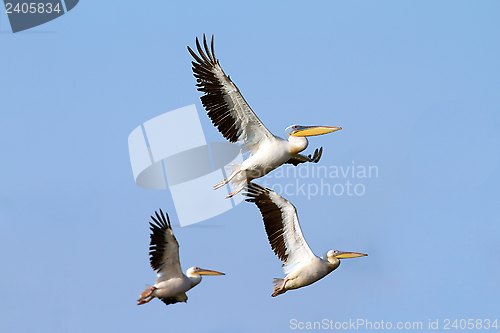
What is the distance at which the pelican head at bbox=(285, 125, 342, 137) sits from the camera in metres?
12.2

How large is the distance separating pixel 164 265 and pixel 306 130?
407 cm

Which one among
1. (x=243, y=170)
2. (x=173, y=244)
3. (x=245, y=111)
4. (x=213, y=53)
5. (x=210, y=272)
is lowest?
(x=210, y=272)

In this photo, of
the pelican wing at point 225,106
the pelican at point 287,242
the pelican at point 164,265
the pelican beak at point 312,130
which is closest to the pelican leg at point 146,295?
the pelican at point 164,265

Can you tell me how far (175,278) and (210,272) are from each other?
3.93ft

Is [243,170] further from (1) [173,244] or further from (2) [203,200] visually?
(2) [203,200]

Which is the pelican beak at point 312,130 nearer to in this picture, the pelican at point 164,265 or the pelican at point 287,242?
the pelican at point 287,242

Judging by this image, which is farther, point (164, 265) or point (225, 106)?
point (164, 265)

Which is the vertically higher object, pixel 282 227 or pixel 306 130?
pixel 306 130

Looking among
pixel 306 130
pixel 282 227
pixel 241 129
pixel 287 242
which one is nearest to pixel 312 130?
pixel 306 130

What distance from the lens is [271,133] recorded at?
11922 mm

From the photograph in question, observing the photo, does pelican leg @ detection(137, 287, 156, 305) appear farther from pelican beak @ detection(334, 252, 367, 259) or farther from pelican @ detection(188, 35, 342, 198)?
pelican beak @ detection(334, 252, 367, 259)

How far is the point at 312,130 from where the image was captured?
1225 centimetres

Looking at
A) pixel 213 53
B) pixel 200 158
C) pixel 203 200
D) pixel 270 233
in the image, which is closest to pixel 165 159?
pixel 200 158

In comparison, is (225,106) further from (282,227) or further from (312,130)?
(282,227)
